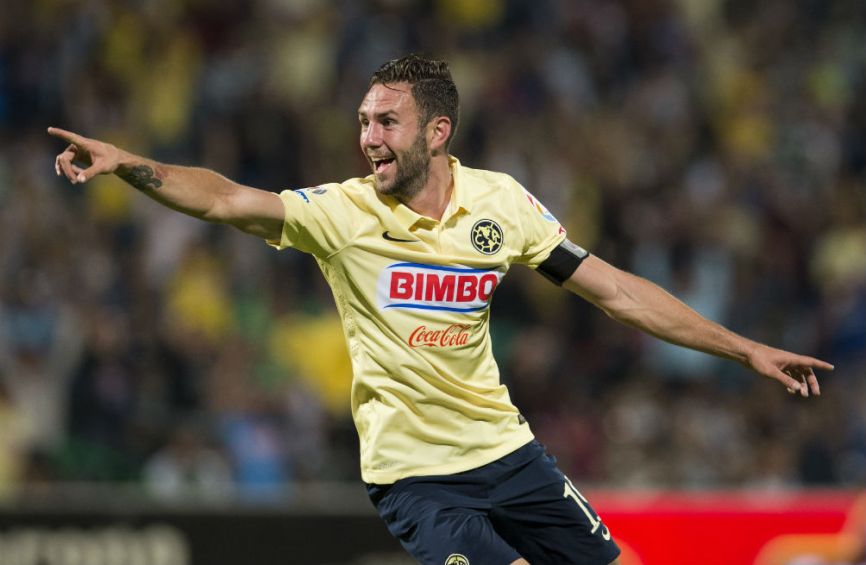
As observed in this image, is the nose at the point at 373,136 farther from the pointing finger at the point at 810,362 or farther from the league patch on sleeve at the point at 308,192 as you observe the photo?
the pointing finger at the point at 810,362

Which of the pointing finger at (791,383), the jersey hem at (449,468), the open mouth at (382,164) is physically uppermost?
the open mouth at (382,164)

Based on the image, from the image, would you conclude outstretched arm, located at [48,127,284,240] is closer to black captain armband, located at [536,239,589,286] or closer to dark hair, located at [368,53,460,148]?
dark hair, located at [368,53,460,148]

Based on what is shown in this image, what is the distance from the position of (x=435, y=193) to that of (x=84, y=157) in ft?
4.34

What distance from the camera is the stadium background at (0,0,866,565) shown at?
401 inches

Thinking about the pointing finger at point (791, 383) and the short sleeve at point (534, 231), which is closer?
the pointing finger at point (791, 383)

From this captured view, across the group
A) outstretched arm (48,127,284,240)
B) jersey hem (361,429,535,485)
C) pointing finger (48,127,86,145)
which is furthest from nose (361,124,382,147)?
jersey hem (361,429,535,485)

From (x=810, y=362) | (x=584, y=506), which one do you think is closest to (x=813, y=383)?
(x=810, y=362)

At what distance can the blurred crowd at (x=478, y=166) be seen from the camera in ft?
33.6

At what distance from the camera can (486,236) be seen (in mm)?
5301

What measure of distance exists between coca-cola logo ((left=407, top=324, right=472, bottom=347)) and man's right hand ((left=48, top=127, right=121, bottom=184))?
1.21 metres

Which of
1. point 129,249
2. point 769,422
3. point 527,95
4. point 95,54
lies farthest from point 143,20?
point 769,422

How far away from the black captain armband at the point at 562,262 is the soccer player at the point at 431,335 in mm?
129

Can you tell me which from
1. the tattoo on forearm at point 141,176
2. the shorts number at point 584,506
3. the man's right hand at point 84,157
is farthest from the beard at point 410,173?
the shorts number at point 584,506

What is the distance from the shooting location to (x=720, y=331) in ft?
18.1
